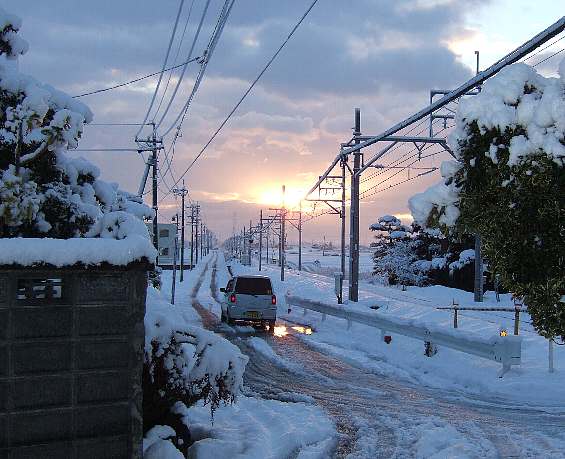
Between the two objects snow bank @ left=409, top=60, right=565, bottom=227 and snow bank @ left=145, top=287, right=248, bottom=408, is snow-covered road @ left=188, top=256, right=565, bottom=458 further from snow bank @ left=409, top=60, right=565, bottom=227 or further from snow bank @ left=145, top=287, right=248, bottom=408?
snow bank @ left=409, top=60, right=565, bottom=227

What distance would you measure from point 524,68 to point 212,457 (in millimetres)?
5703

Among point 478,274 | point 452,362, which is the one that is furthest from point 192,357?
point 478,274

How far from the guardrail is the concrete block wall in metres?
8.30

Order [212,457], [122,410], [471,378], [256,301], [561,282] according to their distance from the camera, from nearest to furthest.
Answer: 1. [561,282]
2. [122,410]
3. [212,457]
4. [471,378]
5. [256,301]

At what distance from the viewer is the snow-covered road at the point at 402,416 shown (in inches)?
308

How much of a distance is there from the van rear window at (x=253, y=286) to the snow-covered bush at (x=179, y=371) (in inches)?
575

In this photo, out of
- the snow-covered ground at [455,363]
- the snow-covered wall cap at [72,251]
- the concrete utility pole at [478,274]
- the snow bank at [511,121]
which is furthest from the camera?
the concrete utility pole at [478,274]

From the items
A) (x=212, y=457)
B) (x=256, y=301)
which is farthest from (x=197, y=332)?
(x=256, y=301)

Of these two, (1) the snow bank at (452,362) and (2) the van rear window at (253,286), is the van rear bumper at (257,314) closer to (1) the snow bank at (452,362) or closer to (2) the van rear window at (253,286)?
(2) the van rear window at (253,286)

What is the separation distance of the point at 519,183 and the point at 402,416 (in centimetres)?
527

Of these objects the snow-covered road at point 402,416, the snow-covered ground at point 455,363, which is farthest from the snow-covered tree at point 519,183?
the snow-covered ground at point 455,363

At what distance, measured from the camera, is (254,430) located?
8.44 meters

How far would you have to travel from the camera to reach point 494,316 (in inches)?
985

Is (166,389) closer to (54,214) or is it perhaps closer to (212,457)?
(212,457)
